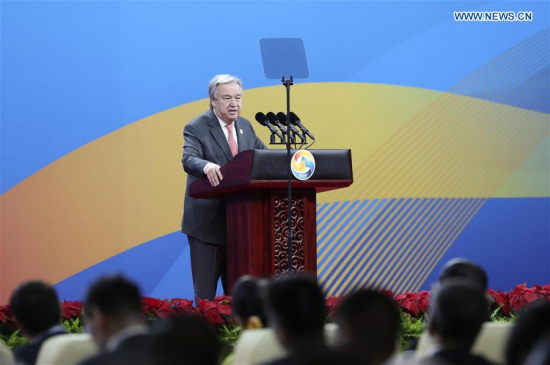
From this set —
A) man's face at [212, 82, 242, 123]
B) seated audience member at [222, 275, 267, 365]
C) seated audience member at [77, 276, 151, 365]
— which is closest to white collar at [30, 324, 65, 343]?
seated audience member at [77, 276, 151, 365]

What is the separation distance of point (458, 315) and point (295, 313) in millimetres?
Result: 379

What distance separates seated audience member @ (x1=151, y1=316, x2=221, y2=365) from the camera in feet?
5.89

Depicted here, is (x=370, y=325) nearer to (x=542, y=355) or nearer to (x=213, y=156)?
(x=542, y=355)

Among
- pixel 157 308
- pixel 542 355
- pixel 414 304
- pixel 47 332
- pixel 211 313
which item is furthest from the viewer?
pixel 414 304

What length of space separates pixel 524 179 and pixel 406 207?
1125 mm

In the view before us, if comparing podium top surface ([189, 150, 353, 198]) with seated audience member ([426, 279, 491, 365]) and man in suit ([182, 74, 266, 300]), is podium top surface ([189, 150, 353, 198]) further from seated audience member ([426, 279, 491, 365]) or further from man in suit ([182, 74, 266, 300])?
seated audience member ([426, 279, 491, 365])

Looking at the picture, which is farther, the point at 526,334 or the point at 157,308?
the point at 157,308

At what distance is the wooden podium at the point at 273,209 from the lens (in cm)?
498

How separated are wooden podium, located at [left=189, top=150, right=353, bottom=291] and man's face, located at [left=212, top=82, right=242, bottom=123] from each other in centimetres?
57

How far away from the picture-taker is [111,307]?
2.41m

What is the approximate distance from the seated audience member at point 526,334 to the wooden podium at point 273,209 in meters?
2.86

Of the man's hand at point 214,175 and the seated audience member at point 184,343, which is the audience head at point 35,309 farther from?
the man's hand at point 214,175

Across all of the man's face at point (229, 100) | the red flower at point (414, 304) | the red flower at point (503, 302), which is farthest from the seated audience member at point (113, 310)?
the man's face at point (229, 100)

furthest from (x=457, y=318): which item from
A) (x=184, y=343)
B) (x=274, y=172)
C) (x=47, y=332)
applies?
(x=274, y=172)
